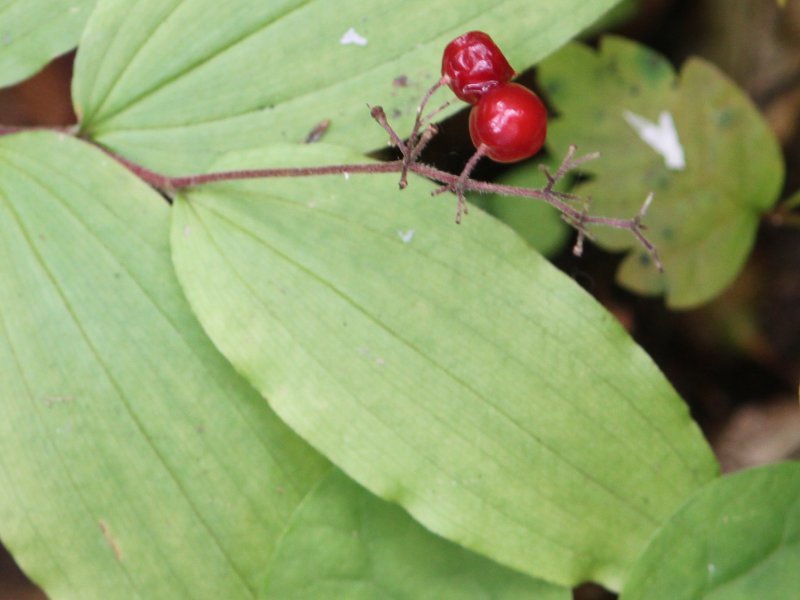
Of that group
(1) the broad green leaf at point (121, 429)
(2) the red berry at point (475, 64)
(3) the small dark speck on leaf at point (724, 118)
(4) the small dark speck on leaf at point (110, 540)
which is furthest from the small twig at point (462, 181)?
(3) the small dark speck on leaf at point (724, 118)

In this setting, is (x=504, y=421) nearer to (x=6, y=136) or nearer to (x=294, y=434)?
(x=294, y=434)

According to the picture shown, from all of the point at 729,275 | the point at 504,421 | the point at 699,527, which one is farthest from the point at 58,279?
the point at 729,275

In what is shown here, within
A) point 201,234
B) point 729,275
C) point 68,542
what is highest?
point 201,234

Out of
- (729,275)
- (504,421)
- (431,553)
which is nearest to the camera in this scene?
(504,421)

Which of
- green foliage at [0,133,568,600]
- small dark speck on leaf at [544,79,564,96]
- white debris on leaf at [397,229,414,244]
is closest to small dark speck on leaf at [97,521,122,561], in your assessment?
green foliage at [0,133,568,600]

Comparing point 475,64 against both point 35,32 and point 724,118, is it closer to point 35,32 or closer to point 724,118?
point 35,32

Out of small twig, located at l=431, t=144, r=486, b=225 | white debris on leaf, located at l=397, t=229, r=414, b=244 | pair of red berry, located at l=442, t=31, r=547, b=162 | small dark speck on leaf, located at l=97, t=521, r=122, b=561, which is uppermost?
pair of red berry, located at l=442, t=31, r=547, b=162

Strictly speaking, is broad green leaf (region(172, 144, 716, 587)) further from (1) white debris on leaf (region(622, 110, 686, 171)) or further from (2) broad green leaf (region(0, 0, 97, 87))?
(1) white debris on leaf (region(622, 110, 686, 171))
